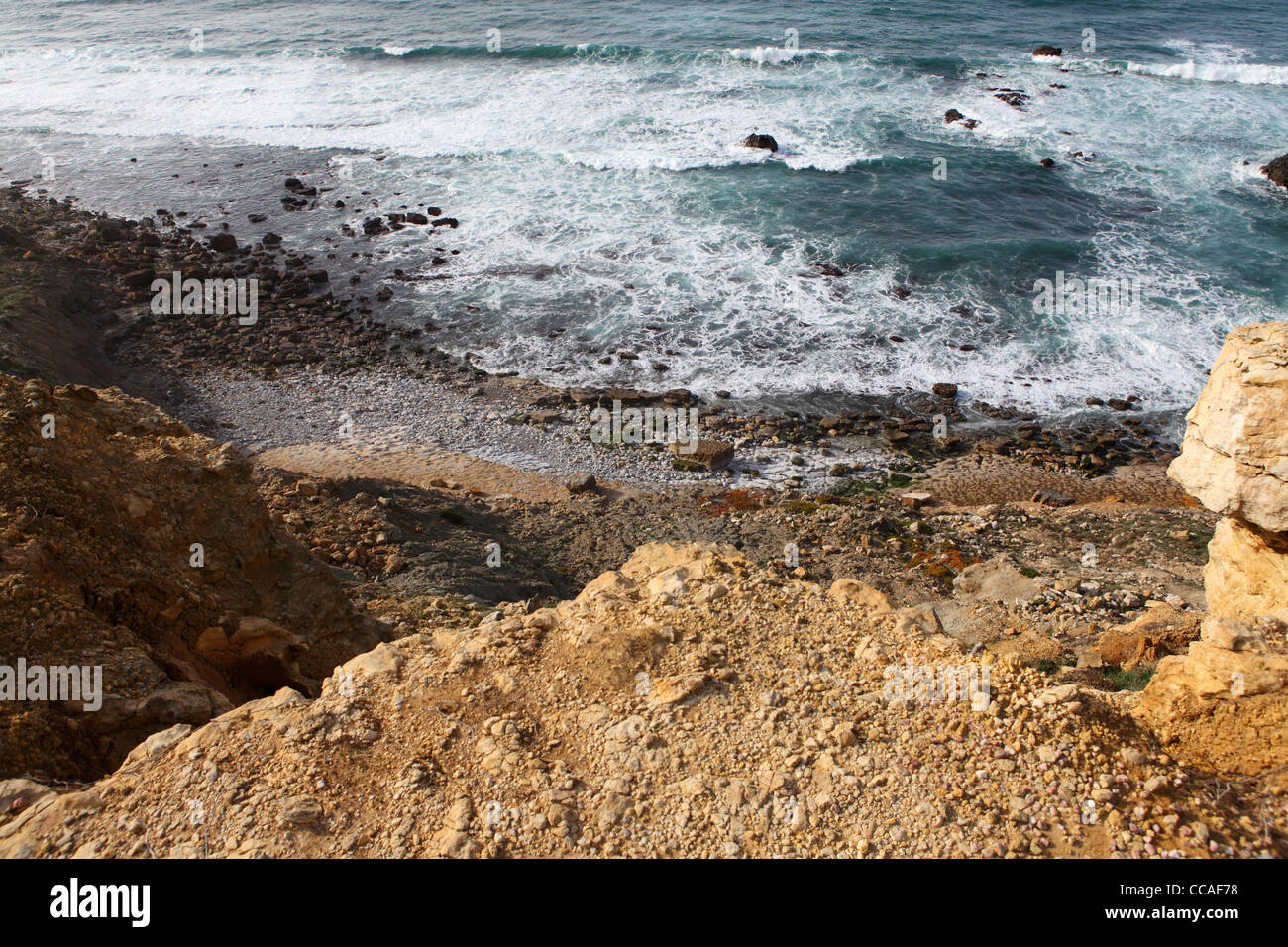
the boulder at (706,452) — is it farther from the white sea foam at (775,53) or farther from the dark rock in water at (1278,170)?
the white sea foam at (775,53)

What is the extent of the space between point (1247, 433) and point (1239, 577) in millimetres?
2438

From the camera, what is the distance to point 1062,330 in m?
26.0

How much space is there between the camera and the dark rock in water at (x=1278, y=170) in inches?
1335

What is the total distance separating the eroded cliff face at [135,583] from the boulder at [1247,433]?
10175mm

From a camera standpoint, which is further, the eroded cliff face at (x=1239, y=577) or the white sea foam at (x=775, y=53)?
the white sea foam at (x=775, y=53)

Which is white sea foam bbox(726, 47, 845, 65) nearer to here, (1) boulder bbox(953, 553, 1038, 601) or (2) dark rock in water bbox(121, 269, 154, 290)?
(2) dark rock in water bbox(121, 269, 154, 290)

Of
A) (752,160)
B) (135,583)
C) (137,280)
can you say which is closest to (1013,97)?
(752,160)

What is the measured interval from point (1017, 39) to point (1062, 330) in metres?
32.8

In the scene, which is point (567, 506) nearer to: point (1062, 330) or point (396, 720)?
point (396, 720)

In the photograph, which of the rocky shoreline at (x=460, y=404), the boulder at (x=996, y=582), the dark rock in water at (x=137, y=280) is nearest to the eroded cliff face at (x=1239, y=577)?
the boulder at (x=996, y=582)

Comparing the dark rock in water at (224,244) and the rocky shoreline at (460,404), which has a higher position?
the dark rock in water at (224,244)

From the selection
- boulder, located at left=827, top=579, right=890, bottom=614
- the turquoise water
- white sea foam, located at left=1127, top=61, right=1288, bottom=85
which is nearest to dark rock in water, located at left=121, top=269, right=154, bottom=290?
the turquoise water
